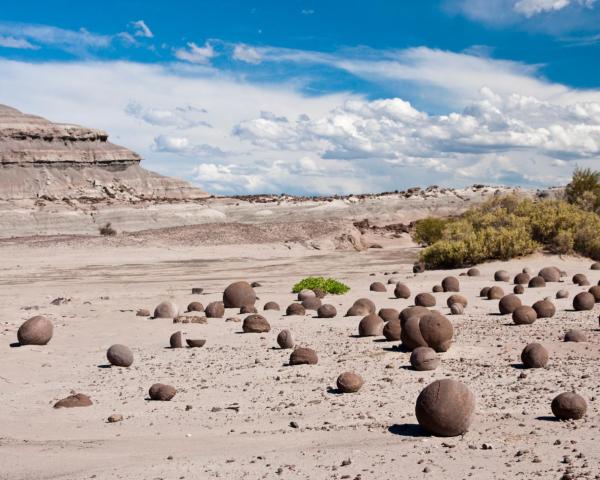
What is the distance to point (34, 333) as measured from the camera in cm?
1398

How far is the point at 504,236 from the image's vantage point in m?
28.6

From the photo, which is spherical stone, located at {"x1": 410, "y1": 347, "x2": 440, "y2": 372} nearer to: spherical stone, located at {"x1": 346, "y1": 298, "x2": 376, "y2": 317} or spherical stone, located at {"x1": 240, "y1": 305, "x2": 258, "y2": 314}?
Answer: spherical stone, located at {"x1": 346, "y1": 298, "x2": 376, "y2": 317}

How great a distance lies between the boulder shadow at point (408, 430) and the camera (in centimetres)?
756

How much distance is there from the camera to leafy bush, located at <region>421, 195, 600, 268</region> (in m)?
28.7

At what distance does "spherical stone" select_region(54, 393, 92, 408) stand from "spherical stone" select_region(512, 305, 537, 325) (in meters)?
8.37

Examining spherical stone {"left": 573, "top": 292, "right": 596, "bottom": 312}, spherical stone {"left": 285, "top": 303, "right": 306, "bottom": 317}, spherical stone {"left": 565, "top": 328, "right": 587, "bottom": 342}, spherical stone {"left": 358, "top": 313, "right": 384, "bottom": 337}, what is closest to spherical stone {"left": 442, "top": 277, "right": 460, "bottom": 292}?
spherical stone {"left": 573, "top": 292, "right": 596, "bottom": 312}

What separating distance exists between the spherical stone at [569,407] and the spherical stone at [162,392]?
4813 mm

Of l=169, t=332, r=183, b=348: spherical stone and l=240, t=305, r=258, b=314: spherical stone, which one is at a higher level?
l=240, t=305, r=258, b=314: spherical stone

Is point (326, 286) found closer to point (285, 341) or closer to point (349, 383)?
point (285, 341)

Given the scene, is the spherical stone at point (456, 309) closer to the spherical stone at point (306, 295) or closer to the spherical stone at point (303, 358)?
the spherical stone at point (306, 295)

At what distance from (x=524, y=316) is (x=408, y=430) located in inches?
295

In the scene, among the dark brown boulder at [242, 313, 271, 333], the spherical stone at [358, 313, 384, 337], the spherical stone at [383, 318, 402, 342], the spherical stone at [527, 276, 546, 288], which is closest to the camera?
the spherical stone at [383, 318, 402, 342]

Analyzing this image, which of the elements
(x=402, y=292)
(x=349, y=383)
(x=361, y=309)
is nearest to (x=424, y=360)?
(x=349, y=383)

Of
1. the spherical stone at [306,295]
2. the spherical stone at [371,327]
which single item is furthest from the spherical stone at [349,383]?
the spherical stone at [306,295]
